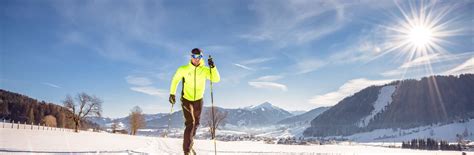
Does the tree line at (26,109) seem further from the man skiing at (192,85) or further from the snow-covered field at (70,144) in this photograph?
the man skiing at (192,85)

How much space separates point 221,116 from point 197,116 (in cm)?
7625

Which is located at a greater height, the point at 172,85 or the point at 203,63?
the point at 203,63

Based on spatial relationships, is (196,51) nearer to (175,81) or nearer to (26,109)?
(175,81)

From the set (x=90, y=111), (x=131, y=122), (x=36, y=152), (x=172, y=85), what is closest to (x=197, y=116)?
(x=172, y=85)

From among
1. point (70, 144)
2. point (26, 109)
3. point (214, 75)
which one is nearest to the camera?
point (214, 75)

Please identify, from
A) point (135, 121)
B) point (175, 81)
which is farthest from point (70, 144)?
point (135, 121)

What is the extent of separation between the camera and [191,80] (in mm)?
11000

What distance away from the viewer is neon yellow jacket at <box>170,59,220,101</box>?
35.8 ft

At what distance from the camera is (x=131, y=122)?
100625 millimetres

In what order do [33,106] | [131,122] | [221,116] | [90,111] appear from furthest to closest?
[33,106]
[131,122]
[221,116]
[90,111]

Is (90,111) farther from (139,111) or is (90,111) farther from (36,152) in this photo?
(36,152)

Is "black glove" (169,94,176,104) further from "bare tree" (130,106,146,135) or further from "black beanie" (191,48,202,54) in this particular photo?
"bare tree" (130,106,146,135)

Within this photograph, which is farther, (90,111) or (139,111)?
(139,111)

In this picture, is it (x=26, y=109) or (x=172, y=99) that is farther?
(x=26, y=109)
